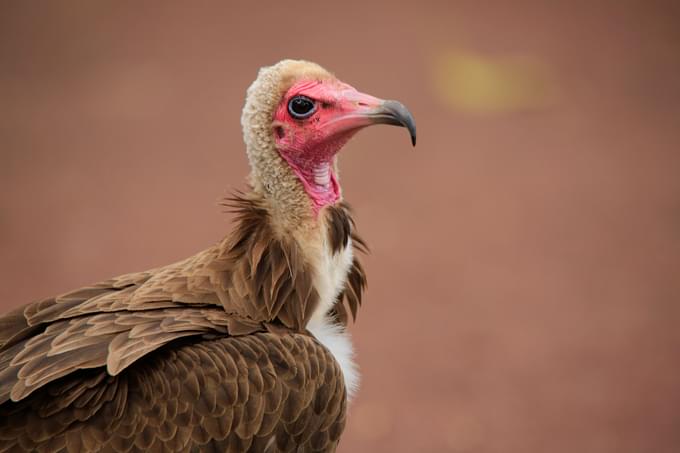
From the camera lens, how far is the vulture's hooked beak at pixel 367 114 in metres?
3.76

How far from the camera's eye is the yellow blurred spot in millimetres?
11953

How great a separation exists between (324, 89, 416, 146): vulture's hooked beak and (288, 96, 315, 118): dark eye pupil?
10cm

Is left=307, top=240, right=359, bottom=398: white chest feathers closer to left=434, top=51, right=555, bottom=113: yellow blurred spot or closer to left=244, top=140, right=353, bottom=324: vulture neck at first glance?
left=244, top=140, right=353, bottom=324: vulture neck

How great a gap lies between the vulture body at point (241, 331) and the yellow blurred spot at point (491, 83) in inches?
316

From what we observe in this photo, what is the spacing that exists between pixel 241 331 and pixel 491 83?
9.24m

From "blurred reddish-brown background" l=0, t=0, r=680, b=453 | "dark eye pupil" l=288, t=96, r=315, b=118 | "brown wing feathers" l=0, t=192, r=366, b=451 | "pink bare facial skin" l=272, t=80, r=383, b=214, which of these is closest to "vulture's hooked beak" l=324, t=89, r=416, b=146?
"pink bare facial skin" l=272, t=80, r=383, b=214

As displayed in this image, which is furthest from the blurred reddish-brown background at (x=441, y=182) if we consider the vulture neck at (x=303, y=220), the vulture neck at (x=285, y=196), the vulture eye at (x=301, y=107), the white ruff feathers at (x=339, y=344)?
the vulture eye at (x=301, y=107)

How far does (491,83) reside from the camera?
12.3 metres

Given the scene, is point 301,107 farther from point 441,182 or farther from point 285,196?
point 441,182

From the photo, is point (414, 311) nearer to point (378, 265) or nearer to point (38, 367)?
point (378, 265)

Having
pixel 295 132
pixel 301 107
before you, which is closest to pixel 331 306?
pixel 295 132

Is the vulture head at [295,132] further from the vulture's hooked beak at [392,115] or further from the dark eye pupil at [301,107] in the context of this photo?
the vulture's hooked beak at [392,115]

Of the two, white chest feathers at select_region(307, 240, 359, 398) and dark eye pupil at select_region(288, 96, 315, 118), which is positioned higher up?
dark eye pupil at select_region(288, 96, 315, 118)

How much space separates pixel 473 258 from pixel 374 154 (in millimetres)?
2413
